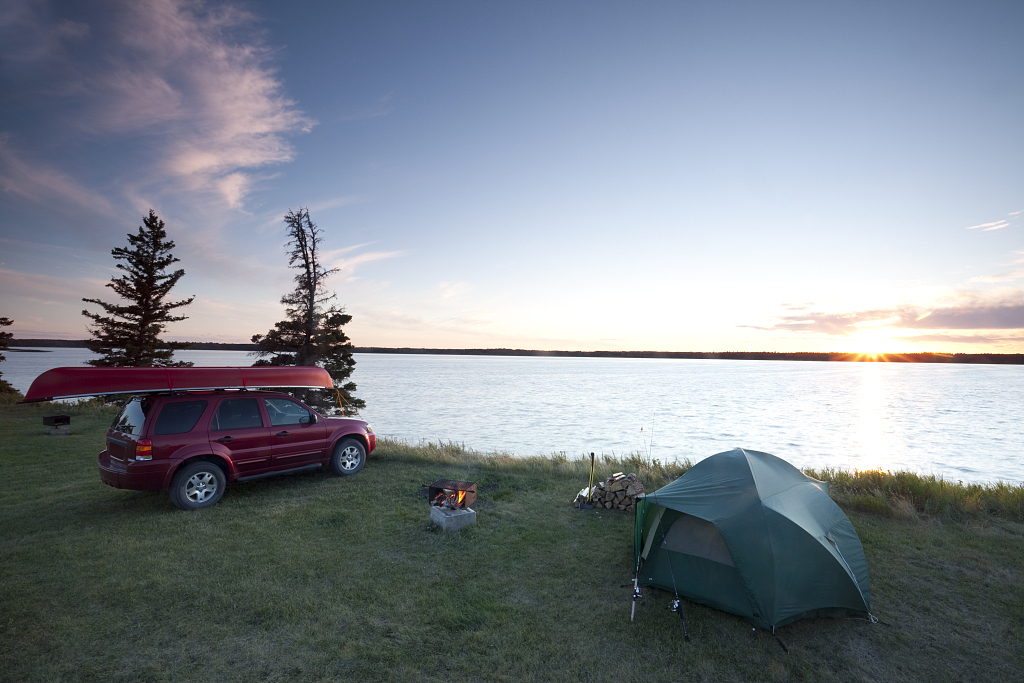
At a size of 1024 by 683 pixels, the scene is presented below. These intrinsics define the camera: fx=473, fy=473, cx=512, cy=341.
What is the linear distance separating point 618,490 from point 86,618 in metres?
8.10

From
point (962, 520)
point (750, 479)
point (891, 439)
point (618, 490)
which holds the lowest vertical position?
point (891, 439)

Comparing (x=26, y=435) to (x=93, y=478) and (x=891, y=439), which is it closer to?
(x=93, y=478)

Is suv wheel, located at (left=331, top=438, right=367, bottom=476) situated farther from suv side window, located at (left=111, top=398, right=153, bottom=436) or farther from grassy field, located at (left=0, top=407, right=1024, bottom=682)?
suv side window, located at (left=111, top=398, right=153, bottom=436)

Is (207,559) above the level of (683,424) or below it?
above

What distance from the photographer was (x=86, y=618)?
17.1ft

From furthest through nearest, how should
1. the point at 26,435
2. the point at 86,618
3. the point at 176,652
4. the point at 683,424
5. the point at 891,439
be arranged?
the point at 683,424 → the point at 891,439 → the point at 26,435 → the point at 86,618 → the point at 176,652

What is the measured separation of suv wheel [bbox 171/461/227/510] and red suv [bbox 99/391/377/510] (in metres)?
0.01

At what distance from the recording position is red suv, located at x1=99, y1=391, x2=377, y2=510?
817cm

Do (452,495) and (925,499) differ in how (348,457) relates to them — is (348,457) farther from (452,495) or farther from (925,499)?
(925,499)

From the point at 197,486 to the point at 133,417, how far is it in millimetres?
1661

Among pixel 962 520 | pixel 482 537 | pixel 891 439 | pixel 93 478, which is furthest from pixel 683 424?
pixel 93 478

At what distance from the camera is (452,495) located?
8742 millimetres

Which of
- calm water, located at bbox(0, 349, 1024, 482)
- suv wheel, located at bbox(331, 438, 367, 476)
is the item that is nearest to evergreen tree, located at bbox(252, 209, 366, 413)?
calm water, located at bbox(0, 349, 1024, 482)

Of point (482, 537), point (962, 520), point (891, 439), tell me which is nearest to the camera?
point (482, 537)
